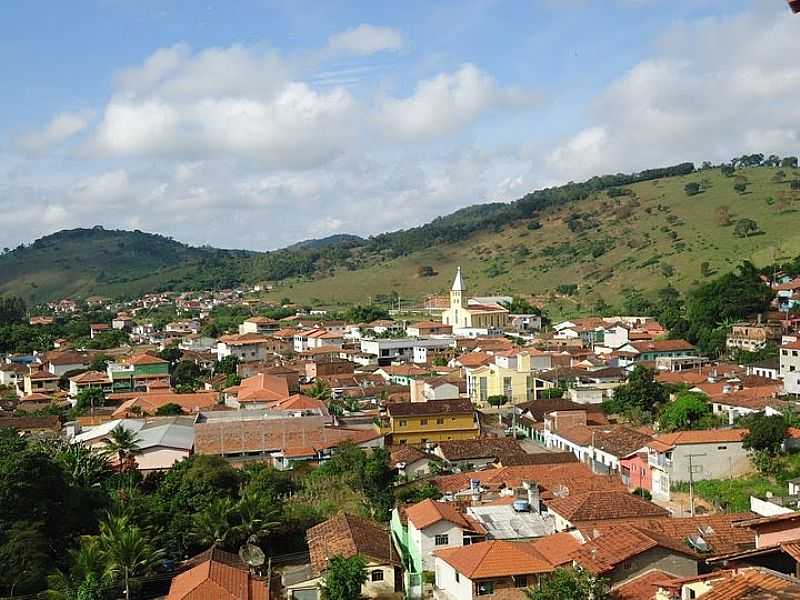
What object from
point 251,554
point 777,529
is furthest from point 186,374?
point 777,529

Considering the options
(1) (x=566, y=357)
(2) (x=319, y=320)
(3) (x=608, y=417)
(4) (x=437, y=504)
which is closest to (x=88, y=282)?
(2) (x=319, y=320)

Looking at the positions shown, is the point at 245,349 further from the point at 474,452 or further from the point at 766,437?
the point at 766,437

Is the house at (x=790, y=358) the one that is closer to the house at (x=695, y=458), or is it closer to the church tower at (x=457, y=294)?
the house at (x=695, y=458)

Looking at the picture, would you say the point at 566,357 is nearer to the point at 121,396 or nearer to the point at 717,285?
the point at 717,285

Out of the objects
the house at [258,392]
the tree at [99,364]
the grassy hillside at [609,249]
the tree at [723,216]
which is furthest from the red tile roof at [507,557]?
the tree at [723,216]

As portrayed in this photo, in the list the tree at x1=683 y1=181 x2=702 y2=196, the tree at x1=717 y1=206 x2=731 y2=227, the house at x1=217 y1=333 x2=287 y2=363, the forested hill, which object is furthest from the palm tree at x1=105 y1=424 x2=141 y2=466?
the tree at x1=683 y1=181 x2=702 y2=196

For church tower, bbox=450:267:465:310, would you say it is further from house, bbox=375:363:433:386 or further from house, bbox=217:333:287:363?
house, bbox=375:363:433:386
